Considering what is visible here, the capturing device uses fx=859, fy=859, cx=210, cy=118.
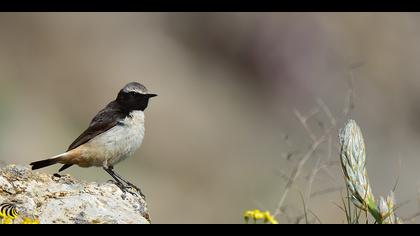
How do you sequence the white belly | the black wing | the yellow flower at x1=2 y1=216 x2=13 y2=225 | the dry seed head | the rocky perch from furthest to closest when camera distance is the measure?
the black wing < the white belly < the rocky perch < the dry seed head < the yellow flower at x1=2 y1=216 x2=13 y2=225

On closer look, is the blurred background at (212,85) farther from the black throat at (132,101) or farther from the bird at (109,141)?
the bird at (109,141)

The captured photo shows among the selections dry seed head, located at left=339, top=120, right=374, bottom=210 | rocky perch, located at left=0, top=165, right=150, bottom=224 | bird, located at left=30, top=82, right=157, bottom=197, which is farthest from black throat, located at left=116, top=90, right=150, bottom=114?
dry seed head, located at left=339, top=120, right=374, bottom=210

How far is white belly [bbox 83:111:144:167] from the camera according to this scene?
8.78 m

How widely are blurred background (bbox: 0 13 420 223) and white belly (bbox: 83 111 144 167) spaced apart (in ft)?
26.6

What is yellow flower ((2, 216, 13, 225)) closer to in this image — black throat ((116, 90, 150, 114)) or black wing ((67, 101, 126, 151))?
black wing ((67, 101, 126, 151))

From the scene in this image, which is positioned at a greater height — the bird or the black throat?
the black throat

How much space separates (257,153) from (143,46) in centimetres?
441

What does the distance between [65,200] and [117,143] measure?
2.71 metres

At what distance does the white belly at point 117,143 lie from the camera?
28.8 feet

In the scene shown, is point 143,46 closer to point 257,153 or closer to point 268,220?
point 257,153

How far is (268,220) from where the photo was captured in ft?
18.6

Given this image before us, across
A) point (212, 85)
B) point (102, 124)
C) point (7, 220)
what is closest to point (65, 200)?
point (7, 220)
